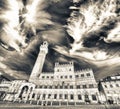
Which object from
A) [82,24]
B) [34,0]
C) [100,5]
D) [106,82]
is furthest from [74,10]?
[106,82]

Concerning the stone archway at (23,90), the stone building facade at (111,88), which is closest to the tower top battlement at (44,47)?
the stone archway at (23,90)

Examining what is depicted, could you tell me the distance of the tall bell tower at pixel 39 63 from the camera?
4106cm

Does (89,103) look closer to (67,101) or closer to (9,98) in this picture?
(67,101)

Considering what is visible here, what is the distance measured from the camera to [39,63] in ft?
149

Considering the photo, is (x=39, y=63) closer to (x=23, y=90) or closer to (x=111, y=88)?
(x=23, y=90)

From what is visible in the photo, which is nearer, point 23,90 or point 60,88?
point 23,90

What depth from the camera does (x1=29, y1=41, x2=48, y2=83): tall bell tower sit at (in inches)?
1616

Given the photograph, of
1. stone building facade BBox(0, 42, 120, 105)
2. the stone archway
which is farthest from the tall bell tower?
the stone archway

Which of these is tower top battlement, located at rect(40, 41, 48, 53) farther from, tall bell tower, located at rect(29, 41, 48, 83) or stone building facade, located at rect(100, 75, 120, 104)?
stone building facade, located at rect(100, 75, 120, 104)

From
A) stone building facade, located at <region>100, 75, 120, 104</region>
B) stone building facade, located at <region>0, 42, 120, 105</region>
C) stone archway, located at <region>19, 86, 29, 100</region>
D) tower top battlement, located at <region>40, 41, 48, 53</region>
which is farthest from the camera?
tower top battlement, located at <region>40, 41, 48, 53</region>

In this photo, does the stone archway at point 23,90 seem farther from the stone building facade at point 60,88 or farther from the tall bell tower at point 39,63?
the tall bell tower at point 39,63

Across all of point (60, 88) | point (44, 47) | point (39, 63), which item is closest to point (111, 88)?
point (60, 88)

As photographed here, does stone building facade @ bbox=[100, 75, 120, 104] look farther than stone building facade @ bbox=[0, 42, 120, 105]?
No

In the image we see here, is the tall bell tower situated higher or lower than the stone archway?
higher
